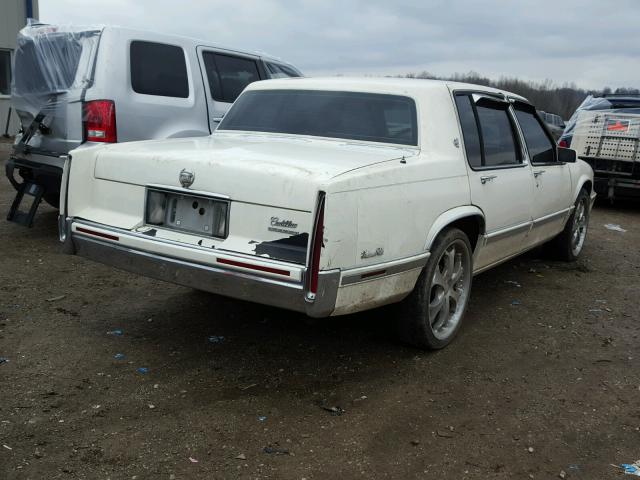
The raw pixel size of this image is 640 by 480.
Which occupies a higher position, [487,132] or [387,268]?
[487,132]

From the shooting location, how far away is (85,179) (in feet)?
12.5

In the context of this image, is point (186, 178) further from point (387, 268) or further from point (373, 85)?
point (373, 85)

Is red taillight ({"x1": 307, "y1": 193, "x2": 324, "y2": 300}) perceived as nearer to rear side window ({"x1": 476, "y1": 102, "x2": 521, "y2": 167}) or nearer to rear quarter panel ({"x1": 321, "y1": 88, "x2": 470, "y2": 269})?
rear quarter panel ({"x1": 321, "y1": 88, "x2": 470, "y2": 269})

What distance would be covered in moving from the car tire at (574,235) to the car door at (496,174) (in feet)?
5.02

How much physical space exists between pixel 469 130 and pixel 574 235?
293 centimetres

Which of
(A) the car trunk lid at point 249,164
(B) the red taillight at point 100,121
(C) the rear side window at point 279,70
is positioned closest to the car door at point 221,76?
(C) the rear side window at point 279,70

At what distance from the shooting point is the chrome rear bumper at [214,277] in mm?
2975

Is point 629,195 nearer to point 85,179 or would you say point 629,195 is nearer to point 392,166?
point 392,166

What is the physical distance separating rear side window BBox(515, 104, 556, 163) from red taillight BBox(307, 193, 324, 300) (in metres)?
2.78

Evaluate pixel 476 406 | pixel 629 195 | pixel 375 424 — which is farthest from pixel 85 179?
pixel 629 195

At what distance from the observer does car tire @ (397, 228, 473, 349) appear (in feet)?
12.1

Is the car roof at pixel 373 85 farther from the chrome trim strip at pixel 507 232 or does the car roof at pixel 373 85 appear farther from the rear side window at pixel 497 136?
the chrome trim strip at pixel 507 232

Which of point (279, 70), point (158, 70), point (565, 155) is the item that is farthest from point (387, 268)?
point (279, 70)

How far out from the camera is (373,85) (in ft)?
14.1
